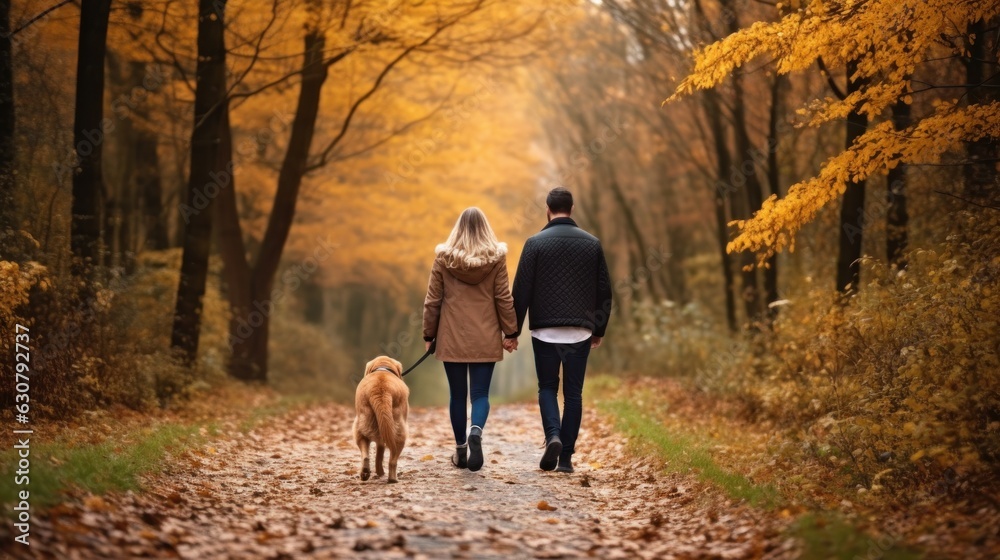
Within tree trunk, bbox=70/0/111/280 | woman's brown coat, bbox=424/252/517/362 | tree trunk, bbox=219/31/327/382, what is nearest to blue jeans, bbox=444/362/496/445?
woman's brown coat, bbox=424/252/517/362

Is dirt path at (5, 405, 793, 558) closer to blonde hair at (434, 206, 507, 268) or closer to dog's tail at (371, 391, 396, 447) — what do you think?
dog's tail at (371, 391, 396, 447)

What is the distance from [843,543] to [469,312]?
3.89 meters

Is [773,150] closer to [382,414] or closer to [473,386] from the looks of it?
[473,386]

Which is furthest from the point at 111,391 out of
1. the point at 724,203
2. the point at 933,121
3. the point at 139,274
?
the point at 724,203

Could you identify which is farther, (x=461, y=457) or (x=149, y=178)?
(x=149, y=178)

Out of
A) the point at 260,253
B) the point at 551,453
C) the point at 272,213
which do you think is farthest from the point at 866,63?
the point at 260,253

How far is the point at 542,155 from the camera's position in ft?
98.6

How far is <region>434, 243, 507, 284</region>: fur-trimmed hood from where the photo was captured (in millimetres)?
7539

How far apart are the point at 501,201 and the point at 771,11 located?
60.0ft

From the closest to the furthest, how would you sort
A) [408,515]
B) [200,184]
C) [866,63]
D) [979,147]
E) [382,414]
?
[408,515] < [382,414] < [866,63] < [979,147] < [200,184]

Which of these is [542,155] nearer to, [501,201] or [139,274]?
[501,201]

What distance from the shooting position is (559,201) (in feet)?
26.1

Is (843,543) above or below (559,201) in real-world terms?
below

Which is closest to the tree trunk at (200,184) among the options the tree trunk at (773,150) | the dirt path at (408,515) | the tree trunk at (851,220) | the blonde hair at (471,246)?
the dirt path at (408,515)
